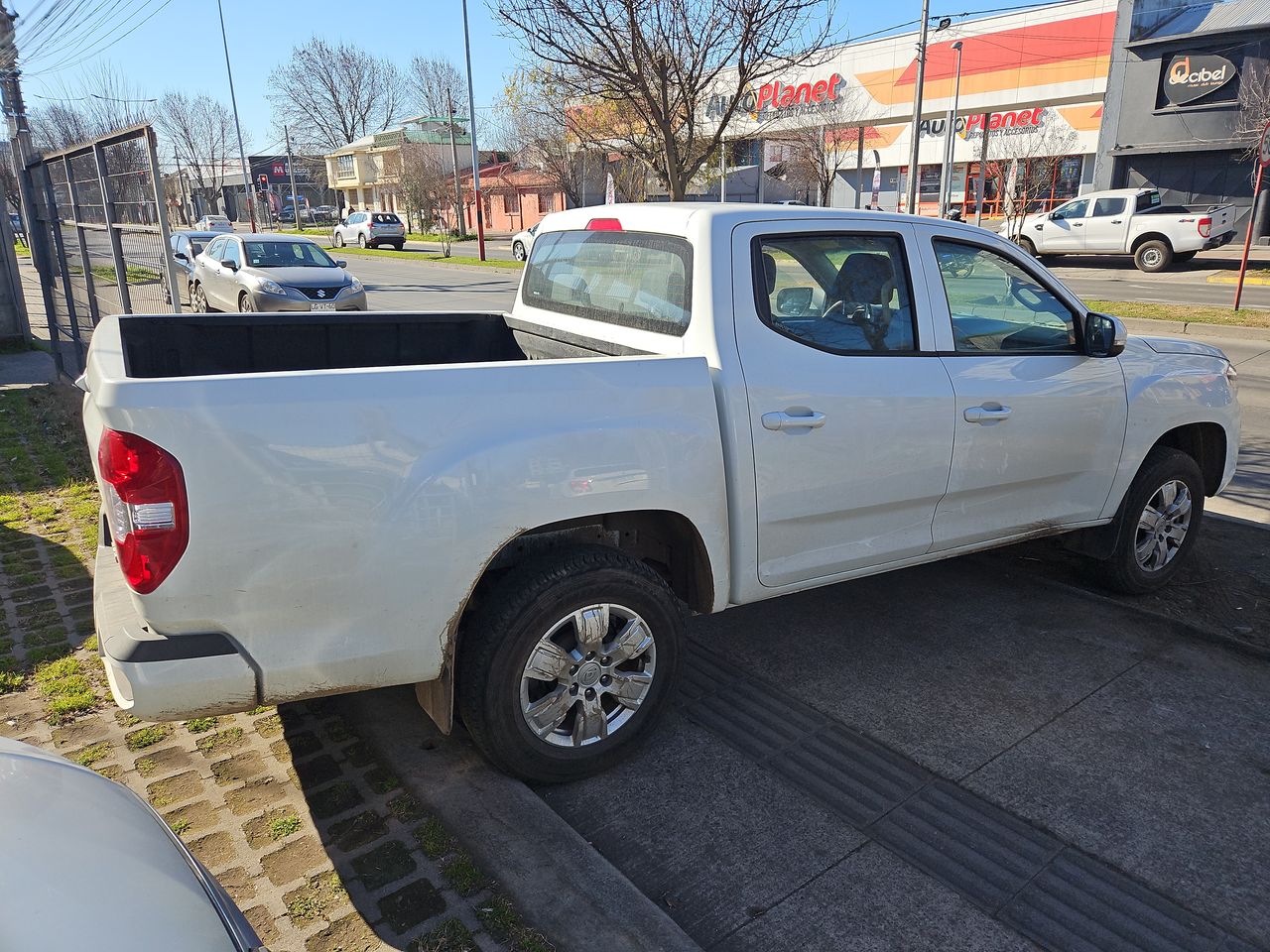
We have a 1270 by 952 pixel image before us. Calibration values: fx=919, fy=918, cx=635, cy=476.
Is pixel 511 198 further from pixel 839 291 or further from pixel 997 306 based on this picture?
pixel 839 291

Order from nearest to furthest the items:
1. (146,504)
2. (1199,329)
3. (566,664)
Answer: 1. (146,504)
2. (566,664)
3. (1199,329)

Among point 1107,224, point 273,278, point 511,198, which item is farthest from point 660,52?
point 511,198

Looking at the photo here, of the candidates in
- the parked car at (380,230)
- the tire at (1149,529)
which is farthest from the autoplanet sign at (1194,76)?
the parked car at (380,230)

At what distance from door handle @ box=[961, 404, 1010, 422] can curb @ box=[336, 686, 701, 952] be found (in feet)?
7.57

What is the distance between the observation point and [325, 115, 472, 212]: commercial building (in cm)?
5922

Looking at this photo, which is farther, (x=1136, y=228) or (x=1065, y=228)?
(x=1065, y=228)

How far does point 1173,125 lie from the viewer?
100ft

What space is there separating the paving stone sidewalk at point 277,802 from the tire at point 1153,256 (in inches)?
1056

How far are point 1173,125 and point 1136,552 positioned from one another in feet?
106

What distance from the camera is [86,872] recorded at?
1.65 meters

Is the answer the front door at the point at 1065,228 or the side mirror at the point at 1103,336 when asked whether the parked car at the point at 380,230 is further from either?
the side mirror at the point at 1103,336

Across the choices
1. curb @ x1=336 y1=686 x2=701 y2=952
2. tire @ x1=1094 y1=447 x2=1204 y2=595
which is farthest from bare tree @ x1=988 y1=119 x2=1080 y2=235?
curb @ x1=336 y1=686 x2=701 y2=952

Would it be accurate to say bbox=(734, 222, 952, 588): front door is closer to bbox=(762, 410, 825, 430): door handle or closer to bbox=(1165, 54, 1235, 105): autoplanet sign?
bbox=(762, 410, 825, 430): door handle

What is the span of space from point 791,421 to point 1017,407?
1.27 m
